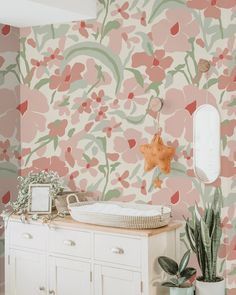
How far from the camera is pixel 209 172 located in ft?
12.1

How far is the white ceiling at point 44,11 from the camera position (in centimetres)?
377

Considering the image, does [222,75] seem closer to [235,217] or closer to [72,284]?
[235,217]

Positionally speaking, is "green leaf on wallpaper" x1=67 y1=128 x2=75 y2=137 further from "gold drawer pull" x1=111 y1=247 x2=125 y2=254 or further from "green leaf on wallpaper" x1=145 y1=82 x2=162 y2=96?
"gold drawer pull" x1=111 y1=247 x2=125 y2=254

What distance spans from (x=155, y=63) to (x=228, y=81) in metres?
0.59

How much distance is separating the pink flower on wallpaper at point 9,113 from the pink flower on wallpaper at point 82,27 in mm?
791

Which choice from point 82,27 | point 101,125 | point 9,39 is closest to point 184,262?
point 101,125

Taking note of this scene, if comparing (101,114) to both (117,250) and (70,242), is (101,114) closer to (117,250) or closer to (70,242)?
(70,242)

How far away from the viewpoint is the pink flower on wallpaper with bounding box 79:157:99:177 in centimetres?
424

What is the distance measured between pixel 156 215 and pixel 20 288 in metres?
1.30

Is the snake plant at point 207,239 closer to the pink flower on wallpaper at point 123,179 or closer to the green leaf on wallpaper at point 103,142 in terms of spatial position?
the pink flower on wallpaper at point 123,179

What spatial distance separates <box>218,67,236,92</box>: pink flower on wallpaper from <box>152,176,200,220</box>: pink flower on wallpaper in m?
0.68

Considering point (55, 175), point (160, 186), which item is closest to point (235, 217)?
point (160, 186)

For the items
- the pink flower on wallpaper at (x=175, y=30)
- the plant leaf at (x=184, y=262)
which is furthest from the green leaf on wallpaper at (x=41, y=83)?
the plant leaf at (x=184, y=262)

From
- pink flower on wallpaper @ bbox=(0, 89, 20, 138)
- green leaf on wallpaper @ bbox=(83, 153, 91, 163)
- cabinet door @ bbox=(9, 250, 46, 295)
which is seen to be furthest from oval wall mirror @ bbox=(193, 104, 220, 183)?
pink flower on wallpaper @ bbox=(0, 89, 20, 138)
